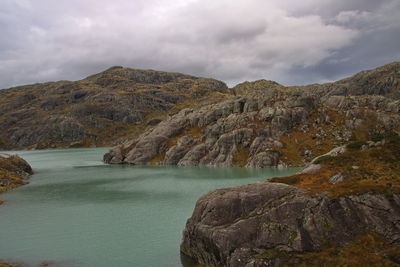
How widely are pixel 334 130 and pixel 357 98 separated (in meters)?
49.7

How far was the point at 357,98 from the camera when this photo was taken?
18500 centimetres

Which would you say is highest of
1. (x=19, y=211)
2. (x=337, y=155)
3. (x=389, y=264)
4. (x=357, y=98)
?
(x=357, y=98)

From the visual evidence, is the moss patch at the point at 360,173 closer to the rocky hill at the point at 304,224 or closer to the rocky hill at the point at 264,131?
the rocky hill at the point at 304,224

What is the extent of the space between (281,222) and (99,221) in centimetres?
3800

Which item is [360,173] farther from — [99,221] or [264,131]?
[264,131]

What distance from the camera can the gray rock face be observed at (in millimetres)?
30297

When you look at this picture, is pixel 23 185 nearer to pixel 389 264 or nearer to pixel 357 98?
pixel 389 264

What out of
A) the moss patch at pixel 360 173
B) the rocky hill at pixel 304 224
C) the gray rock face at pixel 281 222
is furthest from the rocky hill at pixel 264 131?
the gray rock face at pixel 281 222

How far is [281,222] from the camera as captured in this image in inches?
1262

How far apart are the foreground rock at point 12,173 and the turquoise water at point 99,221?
15.8 feet

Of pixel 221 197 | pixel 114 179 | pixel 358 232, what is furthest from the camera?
pixel 114 179

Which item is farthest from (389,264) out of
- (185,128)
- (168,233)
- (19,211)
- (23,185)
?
(185,128)

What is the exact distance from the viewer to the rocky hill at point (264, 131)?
142625 millimetres

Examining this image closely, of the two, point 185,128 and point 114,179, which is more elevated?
point 185,128
